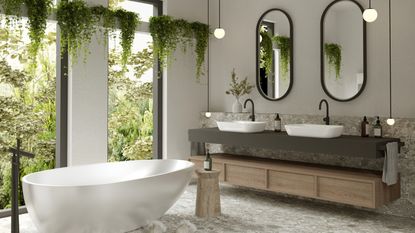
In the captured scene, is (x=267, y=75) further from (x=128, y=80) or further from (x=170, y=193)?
(x=128, y=80)

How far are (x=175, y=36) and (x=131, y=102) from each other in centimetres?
225

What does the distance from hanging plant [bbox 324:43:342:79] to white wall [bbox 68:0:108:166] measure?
104 inches

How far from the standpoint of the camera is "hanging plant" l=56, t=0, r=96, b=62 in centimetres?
439

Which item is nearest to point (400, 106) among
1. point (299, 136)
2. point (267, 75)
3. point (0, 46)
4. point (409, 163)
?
point (409, 163)

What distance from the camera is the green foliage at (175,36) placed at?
5305 mm

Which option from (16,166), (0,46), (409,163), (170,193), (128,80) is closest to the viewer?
(16,166)

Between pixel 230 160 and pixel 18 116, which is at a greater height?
pixel 18 116

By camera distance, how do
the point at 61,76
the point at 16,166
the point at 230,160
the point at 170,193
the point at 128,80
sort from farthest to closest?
the point at 128,80 < the point at 230,160 < the point at 61,76 < the point at 170,193 < the point at 16,166

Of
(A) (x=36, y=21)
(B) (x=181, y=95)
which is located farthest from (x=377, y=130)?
(A) (x=36, y=21)

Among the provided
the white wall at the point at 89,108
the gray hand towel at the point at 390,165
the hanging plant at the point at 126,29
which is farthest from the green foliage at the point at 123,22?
the gray hand towel at the point at 390,165

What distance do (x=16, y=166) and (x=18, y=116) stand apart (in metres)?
3.87

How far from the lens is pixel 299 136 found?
14.0 ft

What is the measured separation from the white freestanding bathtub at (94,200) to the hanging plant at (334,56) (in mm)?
2030

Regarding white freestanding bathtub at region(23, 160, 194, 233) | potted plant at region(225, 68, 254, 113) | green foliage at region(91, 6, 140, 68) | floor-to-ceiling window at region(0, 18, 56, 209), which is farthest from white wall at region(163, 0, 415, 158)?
floor-to-ceiling window at region(0, 18, 56, 209)
